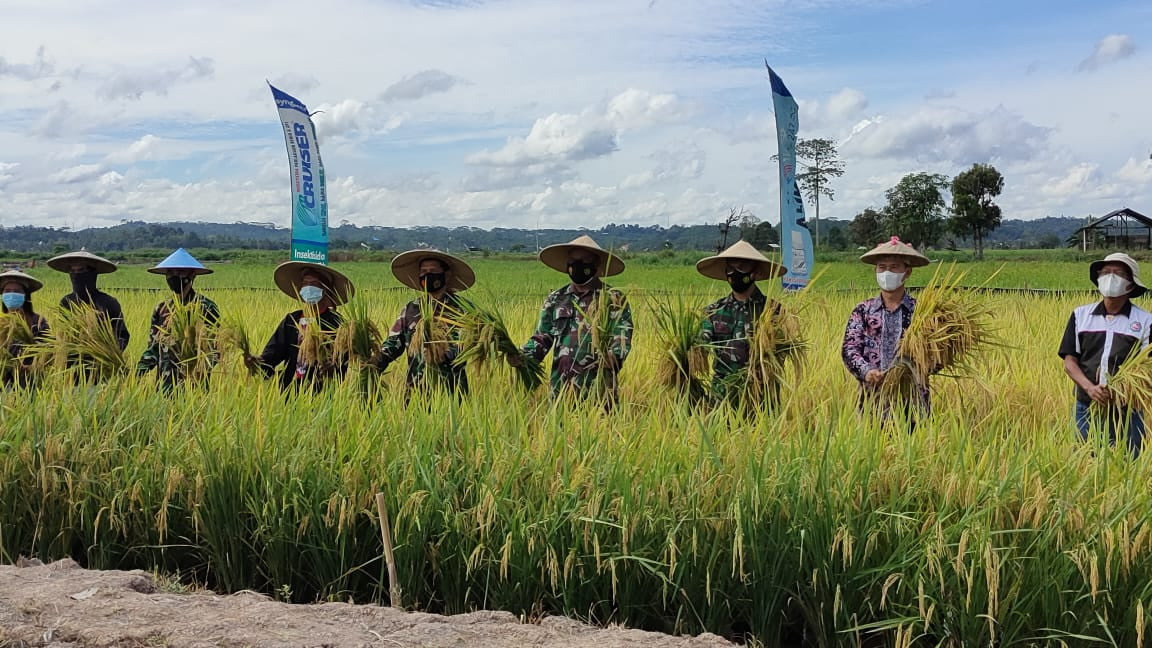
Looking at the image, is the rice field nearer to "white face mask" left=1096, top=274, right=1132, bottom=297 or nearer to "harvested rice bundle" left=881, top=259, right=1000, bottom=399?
"harvested rice bundle" left=881, top=259, right=1000, bottom=399

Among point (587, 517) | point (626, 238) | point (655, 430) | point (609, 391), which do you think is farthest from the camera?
point (626, 238)

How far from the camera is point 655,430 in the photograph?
4.42 meters

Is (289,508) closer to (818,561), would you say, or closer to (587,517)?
(587,517)

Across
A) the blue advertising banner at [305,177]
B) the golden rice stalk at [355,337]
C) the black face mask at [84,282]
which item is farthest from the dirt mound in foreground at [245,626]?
the blue advertising banner at [305,177]

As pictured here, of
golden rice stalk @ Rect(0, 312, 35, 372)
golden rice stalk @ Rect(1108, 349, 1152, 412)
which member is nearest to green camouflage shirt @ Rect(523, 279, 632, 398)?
golden rice stalk @ Rect(1108, 349, 1152, 412)

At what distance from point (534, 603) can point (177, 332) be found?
3.47m

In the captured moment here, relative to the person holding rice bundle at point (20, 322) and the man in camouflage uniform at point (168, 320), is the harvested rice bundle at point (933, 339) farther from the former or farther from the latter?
the person holding rice bundle at point (20, 322)

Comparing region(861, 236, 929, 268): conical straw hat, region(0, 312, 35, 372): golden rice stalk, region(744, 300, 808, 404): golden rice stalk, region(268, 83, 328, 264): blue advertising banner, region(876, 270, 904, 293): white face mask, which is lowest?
region(744, 300, 808, 404): golden rice stalk

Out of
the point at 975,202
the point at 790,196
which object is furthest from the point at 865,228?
the point at 790,196

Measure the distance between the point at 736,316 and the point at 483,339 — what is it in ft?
4.57

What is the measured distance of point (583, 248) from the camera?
5785 millimetres

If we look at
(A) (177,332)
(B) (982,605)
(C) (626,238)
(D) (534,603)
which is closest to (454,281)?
(C) (626,238)

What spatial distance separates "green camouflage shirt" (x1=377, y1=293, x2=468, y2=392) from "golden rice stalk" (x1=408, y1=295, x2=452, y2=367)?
0.02m

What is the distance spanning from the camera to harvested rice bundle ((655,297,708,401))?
5.34 meters
